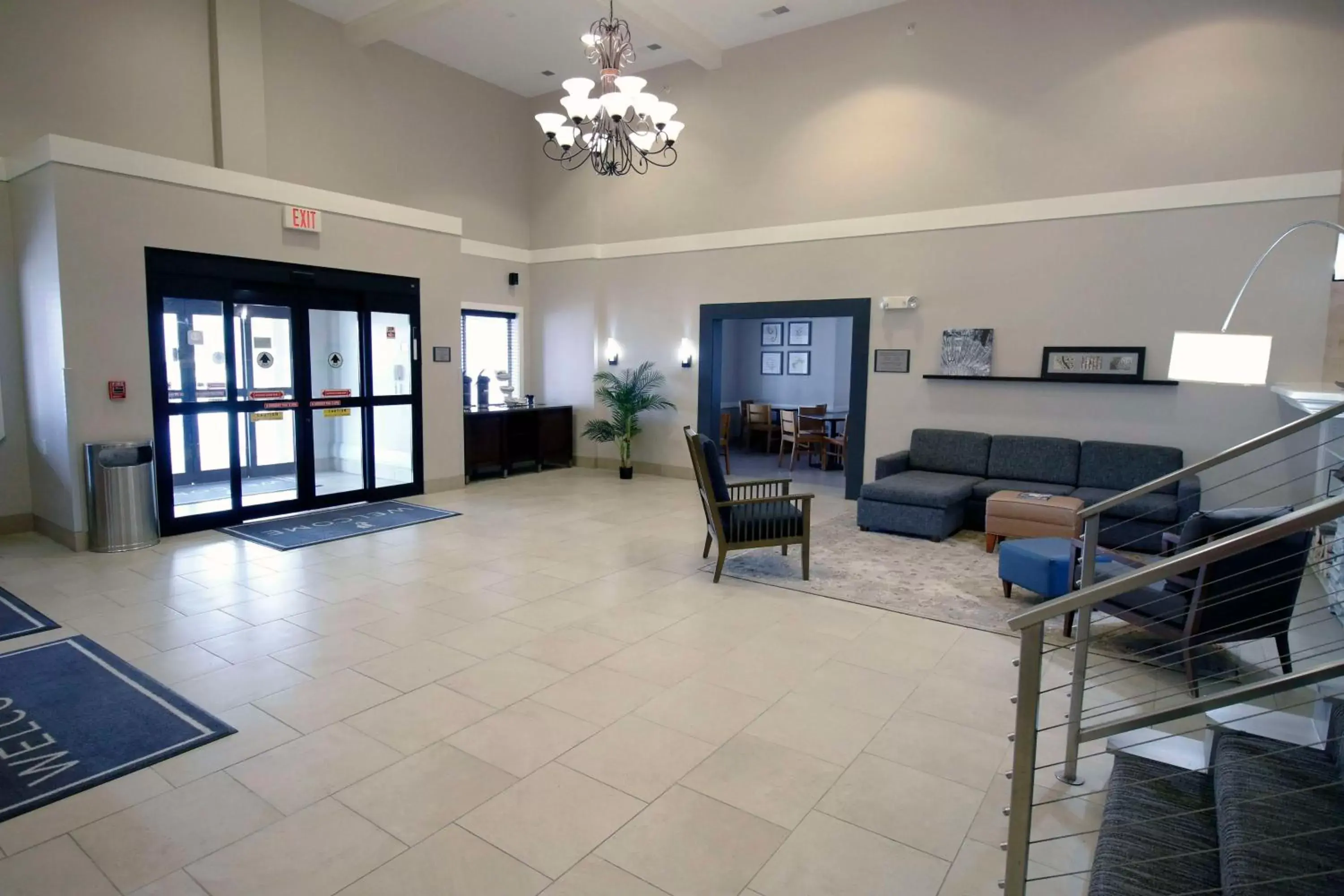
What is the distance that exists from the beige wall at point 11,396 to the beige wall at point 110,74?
76cm

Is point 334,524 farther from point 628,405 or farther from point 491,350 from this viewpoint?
point 491,350

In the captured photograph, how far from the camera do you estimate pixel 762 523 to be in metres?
5.30

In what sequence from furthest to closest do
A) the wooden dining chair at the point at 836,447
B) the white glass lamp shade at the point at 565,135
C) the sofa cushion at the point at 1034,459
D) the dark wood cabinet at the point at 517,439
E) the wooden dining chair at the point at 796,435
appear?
the wooden dining chair at the point at 836,447 → the wooden dining chair at the point at 796,435 → the dark wood cabinet at the point at 517,439 → the sofa cushion at the point at 1034,459 → the white glass lamp shade at the point at 565,135

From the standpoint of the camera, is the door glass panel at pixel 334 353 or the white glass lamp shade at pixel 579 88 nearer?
the white glass lamp shade at pixel 579 88

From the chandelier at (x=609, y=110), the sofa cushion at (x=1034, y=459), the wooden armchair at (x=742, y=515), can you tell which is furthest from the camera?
the sofa cushion at (x=1034, y=459)

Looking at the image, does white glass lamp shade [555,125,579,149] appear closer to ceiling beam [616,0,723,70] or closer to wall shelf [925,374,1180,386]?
ceiling beam [616,0,723,70]

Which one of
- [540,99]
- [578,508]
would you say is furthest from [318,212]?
[540,99]

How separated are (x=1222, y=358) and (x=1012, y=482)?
369 centimetres

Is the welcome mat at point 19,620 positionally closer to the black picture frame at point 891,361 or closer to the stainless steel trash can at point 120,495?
the stainless steel trash can at point 120,495

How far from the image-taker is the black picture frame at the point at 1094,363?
21.8 ft

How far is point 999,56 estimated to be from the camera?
7.09 m

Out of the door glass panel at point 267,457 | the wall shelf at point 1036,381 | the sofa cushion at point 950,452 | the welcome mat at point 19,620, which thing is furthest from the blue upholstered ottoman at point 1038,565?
the door glass panel at point 267,457

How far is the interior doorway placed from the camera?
6.31 m

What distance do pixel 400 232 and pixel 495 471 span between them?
3285 mm
